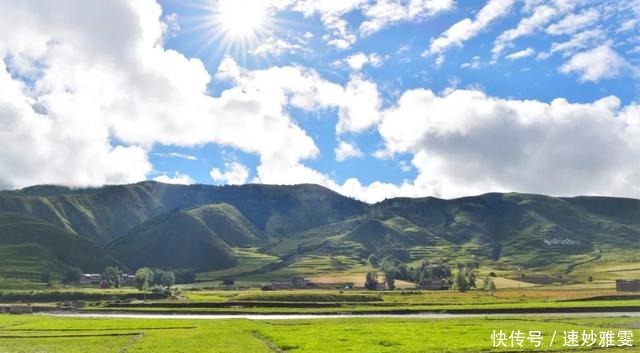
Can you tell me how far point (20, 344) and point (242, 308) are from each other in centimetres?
8092

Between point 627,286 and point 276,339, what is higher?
point 276,339

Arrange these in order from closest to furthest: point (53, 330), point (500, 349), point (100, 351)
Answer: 1. point (500, 349)
2. point (100, 351)
3. point (53, 330)

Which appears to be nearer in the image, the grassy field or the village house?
the grassy field

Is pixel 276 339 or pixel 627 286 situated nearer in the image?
pixel 276 339

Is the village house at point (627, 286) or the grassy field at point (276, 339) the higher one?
the grassy field at point (276, 339)

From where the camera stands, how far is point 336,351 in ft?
184

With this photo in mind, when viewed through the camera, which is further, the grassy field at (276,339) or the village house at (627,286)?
the village house at (627,286)

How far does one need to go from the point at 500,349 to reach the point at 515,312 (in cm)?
6764

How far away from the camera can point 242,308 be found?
147500 millimetres

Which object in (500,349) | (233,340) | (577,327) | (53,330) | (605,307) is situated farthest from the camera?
(605,307)

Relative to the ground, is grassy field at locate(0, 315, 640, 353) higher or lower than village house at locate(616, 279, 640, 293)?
higher

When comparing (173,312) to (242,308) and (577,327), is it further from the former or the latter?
(577,327)

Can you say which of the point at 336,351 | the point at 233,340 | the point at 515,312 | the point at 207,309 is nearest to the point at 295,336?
the point at 233,340

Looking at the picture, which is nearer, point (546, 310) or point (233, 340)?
point (233, 340)
